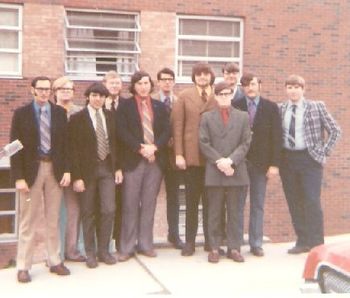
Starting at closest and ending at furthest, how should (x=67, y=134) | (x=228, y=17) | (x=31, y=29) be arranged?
(x=67, y=134) → (x=31, y=29) → (x=228, y=17)

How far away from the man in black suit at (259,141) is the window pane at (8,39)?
685 centimetres

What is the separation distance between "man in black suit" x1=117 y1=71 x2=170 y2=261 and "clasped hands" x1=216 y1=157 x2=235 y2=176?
0.63 metres

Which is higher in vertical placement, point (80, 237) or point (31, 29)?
point (31, 29)

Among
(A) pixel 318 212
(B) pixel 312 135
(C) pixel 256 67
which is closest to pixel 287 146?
(B) pixel 312 135

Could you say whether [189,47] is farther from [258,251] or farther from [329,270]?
[329,270]

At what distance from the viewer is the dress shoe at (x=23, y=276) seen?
17.4ft

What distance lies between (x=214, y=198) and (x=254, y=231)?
721mm

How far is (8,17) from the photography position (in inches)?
453

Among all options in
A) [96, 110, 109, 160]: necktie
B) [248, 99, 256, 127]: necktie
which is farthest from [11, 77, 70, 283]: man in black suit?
[248, 99, 256, 127]: necktie

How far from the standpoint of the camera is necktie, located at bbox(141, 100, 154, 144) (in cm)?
586

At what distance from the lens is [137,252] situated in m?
6.20

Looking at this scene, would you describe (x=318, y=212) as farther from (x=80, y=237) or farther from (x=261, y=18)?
(x=261, y=18)

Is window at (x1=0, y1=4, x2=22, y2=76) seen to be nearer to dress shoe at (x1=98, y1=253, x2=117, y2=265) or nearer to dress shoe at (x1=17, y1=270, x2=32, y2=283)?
dress shoe at (x1=98, y1=253, x2=117, y2=265)

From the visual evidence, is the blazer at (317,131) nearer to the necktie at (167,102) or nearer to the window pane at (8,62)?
the necktie at (167,102)
